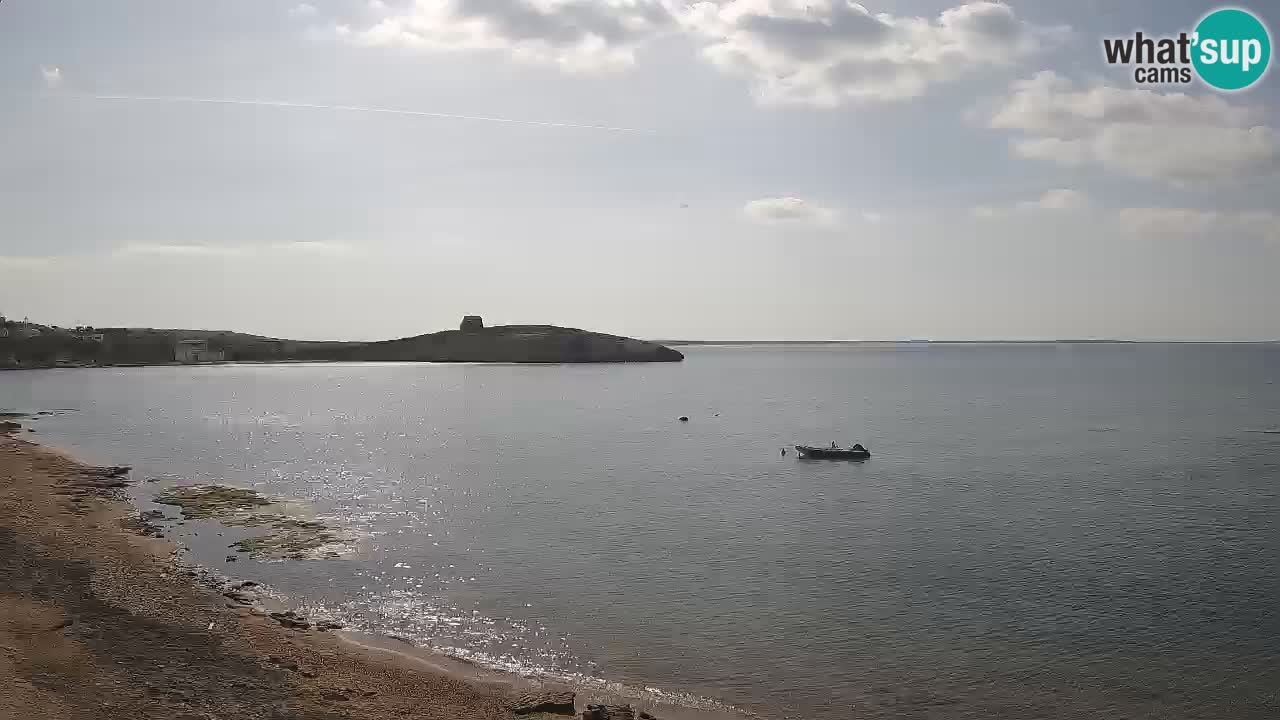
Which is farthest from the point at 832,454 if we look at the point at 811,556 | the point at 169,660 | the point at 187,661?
the point at 169,660

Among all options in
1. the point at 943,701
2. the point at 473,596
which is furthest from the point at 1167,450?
the point at 473,596

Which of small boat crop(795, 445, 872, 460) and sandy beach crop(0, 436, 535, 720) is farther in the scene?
small boat crop(795, 445, 872, 460)

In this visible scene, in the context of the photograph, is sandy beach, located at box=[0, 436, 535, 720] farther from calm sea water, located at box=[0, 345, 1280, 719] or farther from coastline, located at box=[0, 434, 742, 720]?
calm sea water, located at box=[0, 345, 1280, 719]

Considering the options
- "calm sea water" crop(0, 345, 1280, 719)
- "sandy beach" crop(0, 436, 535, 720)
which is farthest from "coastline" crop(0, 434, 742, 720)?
"calm sea water" crop(0, 345, 1280, 719)

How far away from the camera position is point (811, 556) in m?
39.1

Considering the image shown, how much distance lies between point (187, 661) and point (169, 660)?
19.1 inches

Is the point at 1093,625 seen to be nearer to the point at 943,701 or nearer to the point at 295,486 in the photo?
the point at 943,701

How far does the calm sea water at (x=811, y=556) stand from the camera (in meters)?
25.1

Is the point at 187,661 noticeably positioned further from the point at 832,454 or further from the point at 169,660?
the point at 832,454

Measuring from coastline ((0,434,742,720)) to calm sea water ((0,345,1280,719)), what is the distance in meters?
2.24

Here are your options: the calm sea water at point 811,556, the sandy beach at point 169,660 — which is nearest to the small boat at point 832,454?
the calm sea water at point 811,556

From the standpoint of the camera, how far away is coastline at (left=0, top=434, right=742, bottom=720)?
66.0 ft

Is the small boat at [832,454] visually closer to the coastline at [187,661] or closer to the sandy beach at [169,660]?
the coastline at [187,661]

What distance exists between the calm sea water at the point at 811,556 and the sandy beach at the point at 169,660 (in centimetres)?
321
